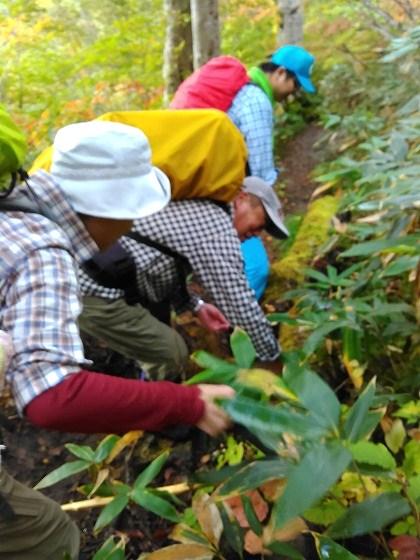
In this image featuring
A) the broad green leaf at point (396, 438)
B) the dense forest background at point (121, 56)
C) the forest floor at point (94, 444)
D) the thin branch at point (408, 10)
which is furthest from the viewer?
the dense forest background at point (121, 56)

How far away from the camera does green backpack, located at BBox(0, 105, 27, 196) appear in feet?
5.41

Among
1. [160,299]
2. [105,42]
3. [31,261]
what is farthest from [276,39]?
[31,261]

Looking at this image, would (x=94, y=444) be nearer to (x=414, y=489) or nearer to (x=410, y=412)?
(x=410, y=412)

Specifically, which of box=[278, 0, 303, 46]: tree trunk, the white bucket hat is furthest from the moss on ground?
box=[278, 0, 303, 46]: tree trunk

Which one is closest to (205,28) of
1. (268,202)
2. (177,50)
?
(177,50)

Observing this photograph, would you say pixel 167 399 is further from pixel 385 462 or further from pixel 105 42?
pixel 105 42

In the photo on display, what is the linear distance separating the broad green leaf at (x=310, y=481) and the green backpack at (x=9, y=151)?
1.17 m


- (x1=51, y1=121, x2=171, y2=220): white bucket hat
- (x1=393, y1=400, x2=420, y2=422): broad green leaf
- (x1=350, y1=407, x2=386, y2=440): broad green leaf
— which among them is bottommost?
(x1=393, y1=400, x2=420, y2=422): broad green leaf

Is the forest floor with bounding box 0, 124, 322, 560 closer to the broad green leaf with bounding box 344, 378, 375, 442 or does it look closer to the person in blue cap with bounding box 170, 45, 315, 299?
the person in blue cap with bounding box 170, 45, 315, 299

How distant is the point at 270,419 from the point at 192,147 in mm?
1864

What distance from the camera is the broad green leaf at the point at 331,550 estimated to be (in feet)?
4.31

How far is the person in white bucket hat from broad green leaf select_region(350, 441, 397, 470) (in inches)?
16.4

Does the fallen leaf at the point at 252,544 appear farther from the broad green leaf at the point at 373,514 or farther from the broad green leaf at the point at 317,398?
the broad green leaf at the point at 317,398

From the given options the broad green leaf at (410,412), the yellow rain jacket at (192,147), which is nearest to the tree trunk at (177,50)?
the yellow rain jacket at (192,147)
